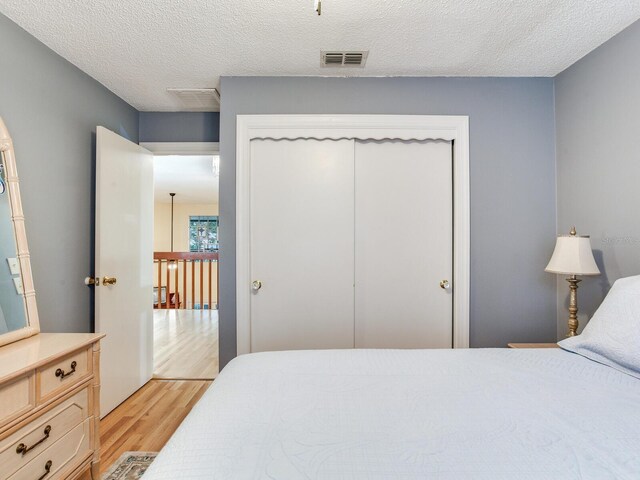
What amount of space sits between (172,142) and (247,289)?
1640mm

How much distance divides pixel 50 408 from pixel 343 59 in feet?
7.98

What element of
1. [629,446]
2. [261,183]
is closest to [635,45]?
[629,446]

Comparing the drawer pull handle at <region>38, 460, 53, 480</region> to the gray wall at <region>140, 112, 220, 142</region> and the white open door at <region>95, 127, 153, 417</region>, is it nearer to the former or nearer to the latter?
the white open door at <region>95, 127, 153, 417</region>

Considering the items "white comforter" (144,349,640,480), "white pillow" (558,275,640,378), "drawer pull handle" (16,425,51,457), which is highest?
"white pillow" (558,275,640,378)

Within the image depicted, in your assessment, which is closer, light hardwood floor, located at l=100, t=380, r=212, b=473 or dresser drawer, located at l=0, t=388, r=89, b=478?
dresser drawer, located at l=0, t=388, r=89, b=478

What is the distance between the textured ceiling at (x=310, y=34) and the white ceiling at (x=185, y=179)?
179 cm

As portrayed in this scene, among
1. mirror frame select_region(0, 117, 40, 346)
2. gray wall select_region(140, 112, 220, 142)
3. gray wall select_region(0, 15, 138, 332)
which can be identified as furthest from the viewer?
gray wall select_region(140, 112, 220, 142)

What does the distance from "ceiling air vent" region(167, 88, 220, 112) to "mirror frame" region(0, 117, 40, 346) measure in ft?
4.04

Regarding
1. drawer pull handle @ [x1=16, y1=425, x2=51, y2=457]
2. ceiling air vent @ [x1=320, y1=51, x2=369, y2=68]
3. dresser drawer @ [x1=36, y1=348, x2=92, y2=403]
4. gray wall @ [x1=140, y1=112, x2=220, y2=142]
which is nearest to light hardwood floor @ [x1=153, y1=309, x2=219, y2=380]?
dresser drawer @ [x1=36, y1=348, x2=92, y2=403]

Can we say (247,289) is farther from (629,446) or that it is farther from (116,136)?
(629,446)

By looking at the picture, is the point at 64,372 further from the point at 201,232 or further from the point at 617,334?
the point at 201,232

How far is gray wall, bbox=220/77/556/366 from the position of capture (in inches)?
97.2

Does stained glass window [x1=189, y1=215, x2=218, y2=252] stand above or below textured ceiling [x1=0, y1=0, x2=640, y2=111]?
below

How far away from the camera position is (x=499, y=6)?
1.75m
